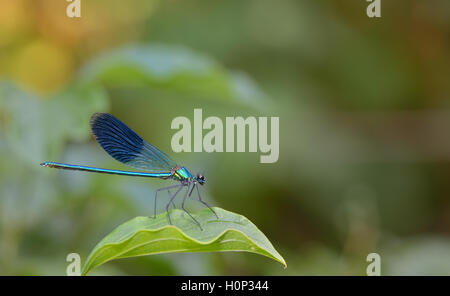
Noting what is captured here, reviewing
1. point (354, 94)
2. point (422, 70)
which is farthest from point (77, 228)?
point (422, 70)

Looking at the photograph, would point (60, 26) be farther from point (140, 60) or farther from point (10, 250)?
point (10, 250)

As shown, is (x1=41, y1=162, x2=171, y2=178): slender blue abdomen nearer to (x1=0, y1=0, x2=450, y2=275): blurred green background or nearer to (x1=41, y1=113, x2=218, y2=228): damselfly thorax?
(x1=41, y1=113, x2=218, y2=228): damselfly thorax

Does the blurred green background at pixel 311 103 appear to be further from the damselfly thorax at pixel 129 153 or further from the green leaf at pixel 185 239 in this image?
the green leaf at pixel 185 239

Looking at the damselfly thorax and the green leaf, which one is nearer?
the green leaf

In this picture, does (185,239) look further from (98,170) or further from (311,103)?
(311,103)

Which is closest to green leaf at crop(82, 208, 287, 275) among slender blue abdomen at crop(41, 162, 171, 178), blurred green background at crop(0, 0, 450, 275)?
slender blue abdomen at crop(41, 162, 171, 178)

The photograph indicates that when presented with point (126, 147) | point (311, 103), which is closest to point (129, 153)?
point (126, 147)
